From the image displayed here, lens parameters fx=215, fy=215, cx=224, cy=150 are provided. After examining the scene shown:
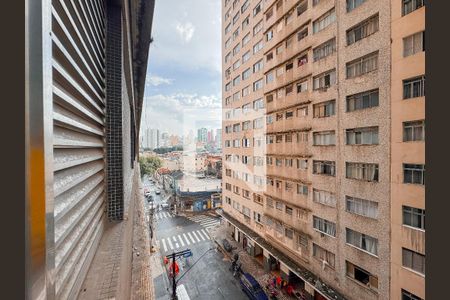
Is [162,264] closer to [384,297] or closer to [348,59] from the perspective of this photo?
[384,297]

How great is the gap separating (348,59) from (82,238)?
38.2 feet

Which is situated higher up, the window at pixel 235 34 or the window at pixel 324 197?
the window at pixel 235 34

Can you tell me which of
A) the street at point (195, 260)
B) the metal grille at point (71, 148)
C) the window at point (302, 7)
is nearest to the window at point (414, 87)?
→ the window at point (302, 7)

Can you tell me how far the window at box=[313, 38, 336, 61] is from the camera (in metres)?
10.8

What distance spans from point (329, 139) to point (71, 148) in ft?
36.8

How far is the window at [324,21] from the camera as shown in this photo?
35.3 feet

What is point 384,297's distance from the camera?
336 inches

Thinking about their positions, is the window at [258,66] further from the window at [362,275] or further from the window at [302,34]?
the window at [362,275]

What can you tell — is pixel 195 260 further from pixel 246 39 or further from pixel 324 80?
pixel 246 39

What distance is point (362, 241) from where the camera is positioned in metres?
9.43

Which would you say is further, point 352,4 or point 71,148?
point 352,4

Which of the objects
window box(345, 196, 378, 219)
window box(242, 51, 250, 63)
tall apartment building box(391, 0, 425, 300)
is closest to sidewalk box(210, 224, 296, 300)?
window box(345, 196, 378, 219)

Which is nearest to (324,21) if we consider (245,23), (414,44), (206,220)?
(414,44)

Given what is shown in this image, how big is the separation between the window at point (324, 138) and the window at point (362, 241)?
423 cm
